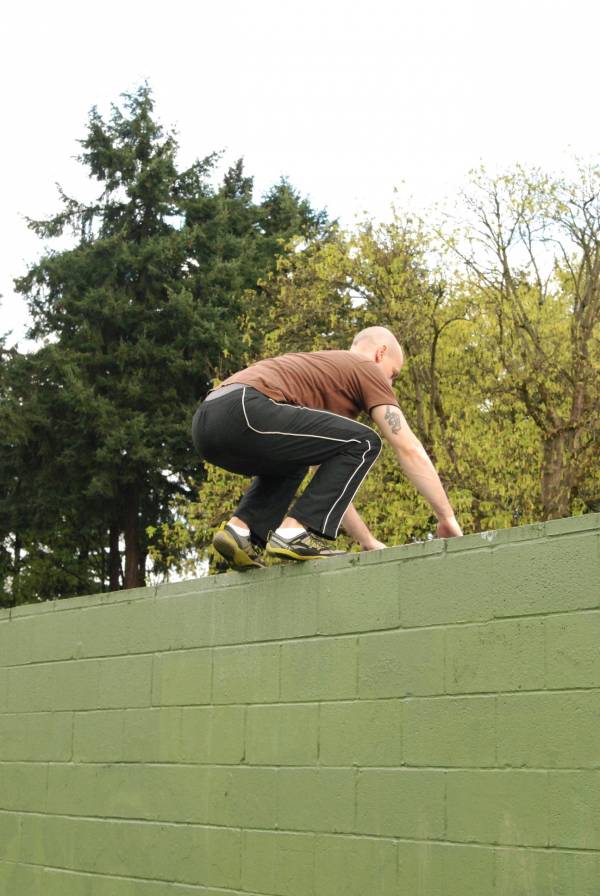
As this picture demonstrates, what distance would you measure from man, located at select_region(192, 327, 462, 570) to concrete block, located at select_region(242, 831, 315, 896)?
963 mm

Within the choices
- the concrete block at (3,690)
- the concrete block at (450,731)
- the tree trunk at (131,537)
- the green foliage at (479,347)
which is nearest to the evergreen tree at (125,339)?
the tree trunk at (131,537)

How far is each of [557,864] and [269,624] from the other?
1.52 metres

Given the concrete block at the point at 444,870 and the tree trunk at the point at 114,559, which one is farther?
the tree trunk at the point at 114,559

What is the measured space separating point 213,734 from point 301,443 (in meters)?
1.12

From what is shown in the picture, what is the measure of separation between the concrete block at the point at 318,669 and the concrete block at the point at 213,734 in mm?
281

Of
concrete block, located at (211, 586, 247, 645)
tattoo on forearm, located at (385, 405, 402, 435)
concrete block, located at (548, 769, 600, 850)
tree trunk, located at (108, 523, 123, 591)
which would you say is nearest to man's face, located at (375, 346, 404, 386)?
tattoo on forearm, located at (385, 405, 402, 435)

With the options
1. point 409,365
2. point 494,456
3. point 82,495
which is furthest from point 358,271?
point 82,495

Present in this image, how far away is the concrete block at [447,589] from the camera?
371 cm

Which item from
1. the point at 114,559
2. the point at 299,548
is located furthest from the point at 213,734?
the point at 114,559

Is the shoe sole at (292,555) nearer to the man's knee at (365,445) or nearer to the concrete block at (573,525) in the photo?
the man's knee at (365,445)

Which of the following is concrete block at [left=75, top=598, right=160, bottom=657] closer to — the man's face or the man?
the man

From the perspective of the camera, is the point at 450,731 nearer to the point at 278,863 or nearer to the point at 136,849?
the point at 278,863

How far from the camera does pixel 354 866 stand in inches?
153

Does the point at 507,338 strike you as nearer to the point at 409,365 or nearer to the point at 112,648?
the point at 409,365
